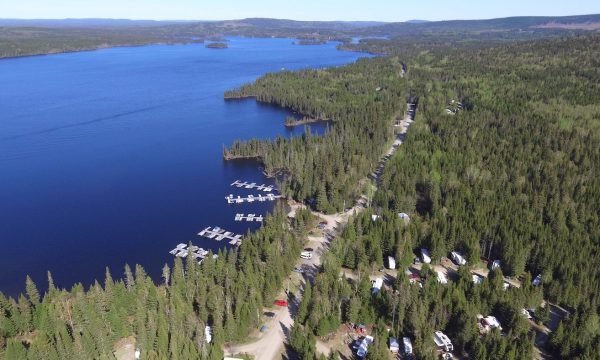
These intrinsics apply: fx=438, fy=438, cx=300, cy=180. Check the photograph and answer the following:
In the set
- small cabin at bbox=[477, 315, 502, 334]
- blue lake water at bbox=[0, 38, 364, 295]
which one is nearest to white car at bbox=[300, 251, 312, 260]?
blue lake water at bbox=[0, 38, 364, 295]

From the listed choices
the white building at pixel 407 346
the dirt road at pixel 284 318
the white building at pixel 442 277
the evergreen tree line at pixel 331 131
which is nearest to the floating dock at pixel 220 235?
the dirt road at pixel 284 318

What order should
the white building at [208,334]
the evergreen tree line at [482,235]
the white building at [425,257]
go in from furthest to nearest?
1. the white building at [425,257]
2. the evergreen tree line at [482,235]
3. the white building at [208,334]

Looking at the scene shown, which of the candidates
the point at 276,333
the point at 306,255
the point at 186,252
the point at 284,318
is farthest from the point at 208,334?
the point at 186,252

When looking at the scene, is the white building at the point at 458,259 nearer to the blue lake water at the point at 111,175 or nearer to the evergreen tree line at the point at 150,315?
the evergreen tree line at the point at 150,315

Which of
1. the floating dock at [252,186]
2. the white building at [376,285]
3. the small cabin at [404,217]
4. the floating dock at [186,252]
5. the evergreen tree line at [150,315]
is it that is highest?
the evergreen tree line at [150,315]

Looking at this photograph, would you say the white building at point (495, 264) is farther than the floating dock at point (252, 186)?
No

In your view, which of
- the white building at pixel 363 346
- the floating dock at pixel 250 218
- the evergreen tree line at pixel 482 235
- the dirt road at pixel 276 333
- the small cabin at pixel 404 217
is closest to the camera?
the white building at pixel 363 346
